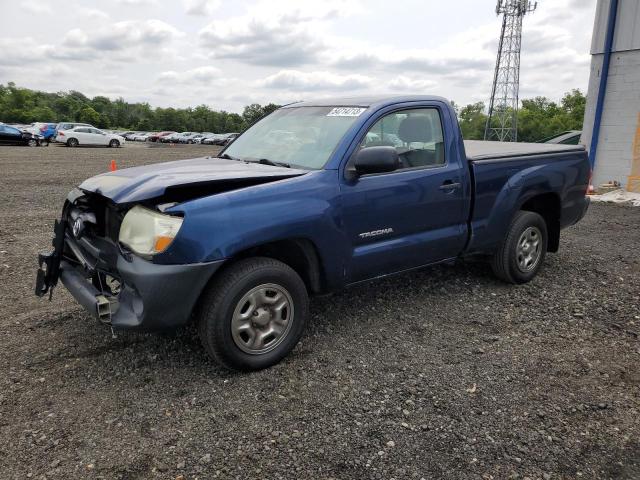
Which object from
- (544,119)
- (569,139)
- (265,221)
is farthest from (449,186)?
(544,119)

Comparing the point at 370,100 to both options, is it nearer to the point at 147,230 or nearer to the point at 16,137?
the point at 147,230

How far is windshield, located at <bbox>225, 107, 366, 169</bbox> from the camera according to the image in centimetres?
393

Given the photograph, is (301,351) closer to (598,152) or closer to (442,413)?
(442,413)

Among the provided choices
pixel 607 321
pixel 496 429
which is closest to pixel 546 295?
pixel 607 321

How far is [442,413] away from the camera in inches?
121

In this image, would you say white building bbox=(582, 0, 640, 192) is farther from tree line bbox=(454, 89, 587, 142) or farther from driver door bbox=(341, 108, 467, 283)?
tree line bbox=(454, 89, 587, 142)

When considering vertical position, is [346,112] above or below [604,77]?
below

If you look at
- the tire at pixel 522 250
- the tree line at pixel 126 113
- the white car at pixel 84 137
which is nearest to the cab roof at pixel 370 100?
the tire at pixel 522 250

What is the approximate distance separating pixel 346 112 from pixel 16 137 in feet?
102

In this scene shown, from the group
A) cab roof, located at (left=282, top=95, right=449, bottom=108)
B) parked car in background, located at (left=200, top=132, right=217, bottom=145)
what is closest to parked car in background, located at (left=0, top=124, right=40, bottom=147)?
parked car in background, located at (left=200, top=132, right=217, bottom=145)

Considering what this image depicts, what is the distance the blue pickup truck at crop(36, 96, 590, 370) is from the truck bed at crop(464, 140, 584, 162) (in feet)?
0.16

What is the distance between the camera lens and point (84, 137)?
106 feet

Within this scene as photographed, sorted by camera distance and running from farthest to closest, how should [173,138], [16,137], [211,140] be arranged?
[173,138], [211,140], [16,137]

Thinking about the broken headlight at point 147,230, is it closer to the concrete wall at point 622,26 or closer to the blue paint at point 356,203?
the blue paint at point 356,203
